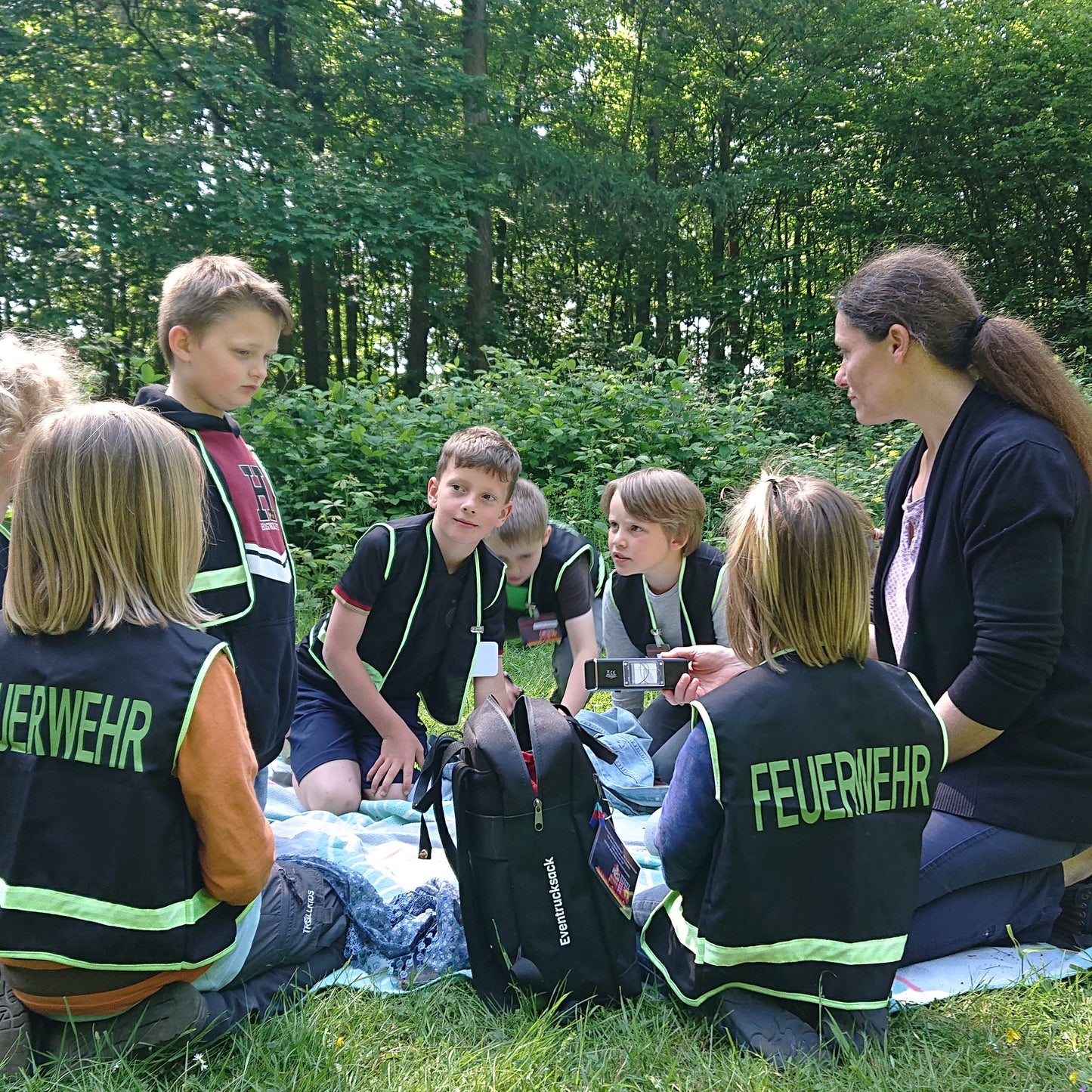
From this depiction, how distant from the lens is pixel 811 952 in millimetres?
1906

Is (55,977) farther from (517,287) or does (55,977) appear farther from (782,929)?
(517,287)

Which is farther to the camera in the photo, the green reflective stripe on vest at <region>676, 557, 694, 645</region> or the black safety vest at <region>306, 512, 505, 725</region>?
the green reflective stripe on vest at <region>676, 557, 694, 645</region>

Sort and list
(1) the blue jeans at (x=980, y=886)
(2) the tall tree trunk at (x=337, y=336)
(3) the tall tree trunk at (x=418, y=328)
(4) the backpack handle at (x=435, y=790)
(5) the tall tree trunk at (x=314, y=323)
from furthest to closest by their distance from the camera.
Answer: (2) the tall tree trunk at (x=337, y=336) → (3) the tall tree trunk at (x=418, y=328) → (5) the tall tree trunk at (x=314, y=323) → (1) the blue jeans at (x=980, y=886) → (4) the backpack handle at (x=435, y=790)

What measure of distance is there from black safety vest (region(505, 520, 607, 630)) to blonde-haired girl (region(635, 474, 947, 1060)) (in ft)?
6.53

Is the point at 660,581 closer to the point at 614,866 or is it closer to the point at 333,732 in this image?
the point at 333,732

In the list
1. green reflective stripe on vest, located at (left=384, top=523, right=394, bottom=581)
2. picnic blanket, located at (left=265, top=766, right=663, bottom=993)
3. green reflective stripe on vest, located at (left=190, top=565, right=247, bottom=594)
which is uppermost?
green reflective stripe on vest, located at (left=190, top=565, right=247, bottom=594)

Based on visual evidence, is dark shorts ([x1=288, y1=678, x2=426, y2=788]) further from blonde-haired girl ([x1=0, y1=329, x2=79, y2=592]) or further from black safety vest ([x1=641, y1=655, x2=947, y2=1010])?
black safety vest ([x1=641, y1=655, x2=947, y2=1010])

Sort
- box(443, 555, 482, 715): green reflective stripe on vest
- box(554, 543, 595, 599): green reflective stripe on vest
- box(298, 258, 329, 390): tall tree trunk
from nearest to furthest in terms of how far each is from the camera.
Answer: box(443, 555, 482, 715): green reflective stripe on vest < box(554, 543, 595, 599): green reflective stripe on vest < box(298, 258, 329, 390): tall tree trunk

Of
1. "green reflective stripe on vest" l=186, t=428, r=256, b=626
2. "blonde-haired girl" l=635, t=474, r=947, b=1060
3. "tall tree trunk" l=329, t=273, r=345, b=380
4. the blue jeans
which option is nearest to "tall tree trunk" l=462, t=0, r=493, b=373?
"tall tree trunk" l=329, t=273, r=345, b=380

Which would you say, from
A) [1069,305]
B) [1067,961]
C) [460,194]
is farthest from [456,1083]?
[1069,305]

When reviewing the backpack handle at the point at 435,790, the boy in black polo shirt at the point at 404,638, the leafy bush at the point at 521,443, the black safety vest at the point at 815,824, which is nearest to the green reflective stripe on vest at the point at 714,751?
the black safety vest at the point at 815,824

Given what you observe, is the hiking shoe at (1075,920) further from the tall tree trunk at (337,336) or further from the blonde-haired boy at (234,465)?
the tall tree trunk at (337,336)

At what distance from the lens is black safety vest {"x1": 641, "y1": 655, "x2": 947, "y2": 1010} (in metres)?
1.87

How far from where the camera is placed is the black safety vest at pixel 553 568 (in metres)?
3.95
